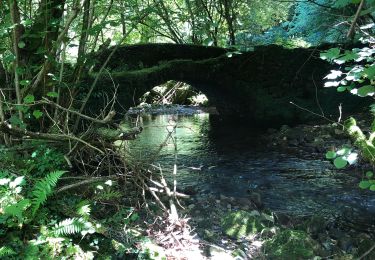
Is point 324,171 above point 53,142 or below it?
below

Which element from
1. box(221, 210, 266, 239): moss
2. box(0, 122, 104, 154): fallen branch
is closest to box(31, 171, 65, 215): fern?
box(0, 122, 104, 154): fallen branch

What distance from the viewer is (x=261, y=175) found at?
301 inches

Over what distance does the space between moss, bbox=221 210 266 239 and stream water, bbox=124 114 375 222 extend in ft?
3.95

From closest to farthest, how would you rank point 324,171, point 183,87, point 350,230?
point 350,230 < point 324,171 < point 183,87

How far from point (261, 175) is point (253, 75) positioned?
550 cm

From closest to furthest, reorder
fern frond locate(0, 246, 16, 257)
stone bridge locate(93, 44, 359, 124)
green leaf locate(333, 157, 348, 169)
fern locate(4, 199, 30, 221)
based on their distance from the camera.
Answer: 1. green leaf locate(333, 157, 348, 169)
2. fern frond locate(0, 246, 16, 257)
3. fern locate(4, 199, 30, 221)
4. stone bridge locate(93, 44, 359, 124)

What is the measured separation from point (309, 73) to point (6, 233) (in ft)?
36.5

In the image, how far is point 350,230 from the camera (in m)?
5.02

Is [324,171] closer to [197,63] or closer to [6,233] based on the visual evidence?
[197,63]

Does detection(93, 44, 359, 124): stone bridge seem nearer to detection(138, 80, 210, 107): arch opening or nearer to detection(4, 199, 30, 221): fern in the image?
detection(138, 80, 210, 107): arch opening

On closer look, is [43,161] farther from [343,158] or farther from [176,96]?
[176,96]

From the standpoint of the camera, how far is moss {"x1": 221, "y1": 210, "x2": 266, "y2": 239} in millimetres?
4418

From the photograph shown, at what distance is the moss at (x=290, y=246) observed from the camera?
3.86 m

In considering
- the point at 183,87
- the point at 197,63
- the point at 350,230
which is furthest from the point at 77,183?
the point at 183,87
